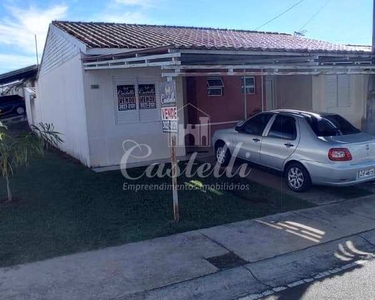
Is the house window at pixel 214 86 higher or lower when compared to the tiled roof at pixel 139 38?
lower

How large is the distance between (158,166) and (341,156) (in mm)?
4585

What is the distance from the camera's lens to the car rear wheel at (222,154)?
940 centimetres

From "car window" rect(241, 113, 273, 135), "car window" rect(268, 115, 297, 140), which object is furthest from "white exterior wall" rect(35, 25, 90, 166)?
"car window" rect(268, 115, 297, 140)

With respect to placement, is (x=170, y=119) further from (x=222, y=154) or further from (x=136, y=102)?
(x=136, y=102)

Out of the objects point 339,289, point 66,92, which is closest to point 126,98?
point 66,92

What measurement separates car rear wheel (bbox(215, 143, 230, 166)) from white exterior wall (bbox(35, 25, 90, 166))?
329 centimetres

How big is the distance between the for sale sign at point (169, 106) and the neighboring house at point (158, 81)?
14.2 inches

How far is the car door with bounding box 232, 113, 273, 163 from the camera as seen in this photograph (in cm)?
836

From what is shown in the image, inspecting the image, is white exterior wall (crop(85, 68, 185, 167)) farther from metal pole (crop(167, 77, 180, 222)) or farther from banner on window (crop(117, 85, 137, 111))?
metal pole (crop(167, 77, 180, 222))

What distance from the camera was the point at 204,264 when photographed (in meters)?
4.63

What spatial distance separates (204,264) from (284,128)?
4.06 metres

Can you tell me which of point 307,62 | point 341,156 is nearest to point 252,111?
point 307,62

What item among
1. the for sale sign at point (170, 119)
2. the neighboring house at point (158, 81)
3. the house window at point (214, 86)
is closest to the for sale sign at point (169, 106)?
the for sale sign at point (170, 119)

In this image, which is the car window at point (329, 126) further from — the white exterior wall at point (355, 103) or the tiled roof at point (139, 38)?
the white exterior wall at point (355, 103)
